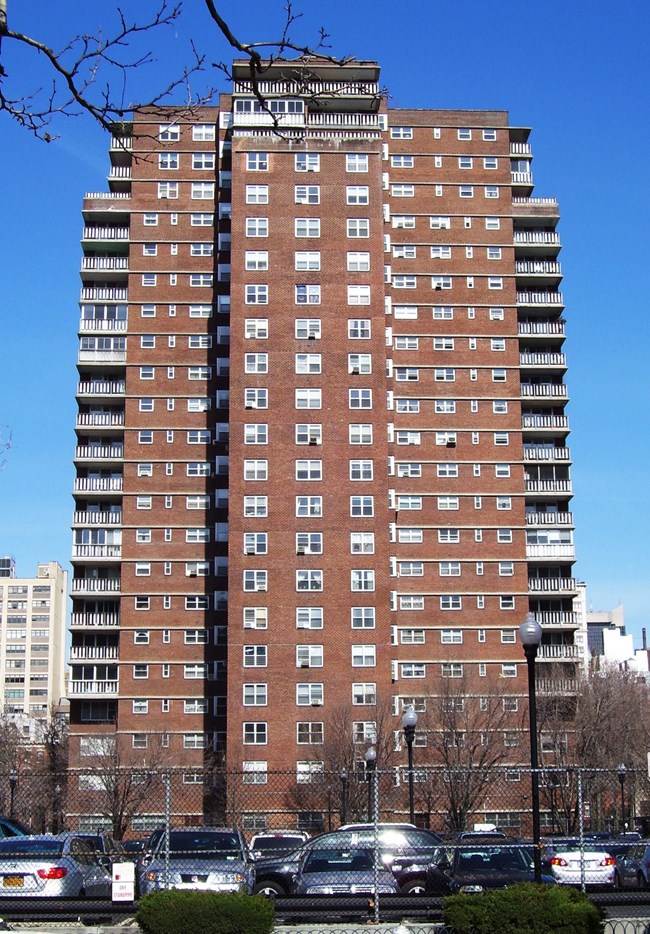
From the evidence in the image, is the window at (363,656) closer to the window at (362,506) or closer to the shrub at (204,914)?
the window at (362,506)

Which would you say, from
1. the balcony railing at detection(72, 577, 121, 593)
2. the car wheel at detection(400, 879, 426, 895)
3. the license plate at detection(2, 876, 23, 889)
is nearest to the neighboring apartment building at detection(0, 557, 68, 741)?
the balcony railing at detection(72, 577, 121, 593)

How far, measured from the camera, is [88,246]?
3541 inches

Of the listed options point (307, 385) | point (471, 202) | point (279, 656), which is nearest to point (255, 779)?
point (279, 656)

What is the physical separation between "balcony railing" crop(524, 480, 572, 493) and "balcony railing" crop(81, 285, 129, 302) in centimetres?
3084

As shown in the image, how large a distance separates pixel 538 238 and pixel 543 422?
13.6 meters

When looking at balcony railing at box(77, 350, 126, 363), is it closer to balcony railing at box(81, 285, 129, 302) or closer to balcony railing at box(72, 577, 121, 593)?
balcony railing at box(81, 285, 129, 302)

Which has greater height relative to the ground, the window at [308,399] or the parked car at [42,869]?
the window at [308,399]

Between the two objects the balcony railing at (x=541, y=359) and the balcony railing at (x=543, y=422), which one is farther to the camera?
the balcony railing at (x=541, y=359)

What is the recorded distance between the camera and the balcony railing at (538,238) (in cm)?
9025

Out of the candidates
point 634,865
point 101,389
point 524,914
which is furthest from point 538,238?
point 524,914

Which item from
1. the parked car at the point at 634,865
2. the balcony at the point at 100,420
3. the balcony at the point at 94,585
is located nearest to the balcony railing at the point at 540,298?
the balcony at the point at 100,420

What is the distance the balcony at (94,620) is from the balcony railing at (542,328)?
34.1 m

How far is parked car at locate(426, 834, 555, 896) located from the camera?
25.5 m

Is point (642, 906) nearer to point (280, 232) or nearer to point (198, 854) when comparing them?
point (198, 854)
